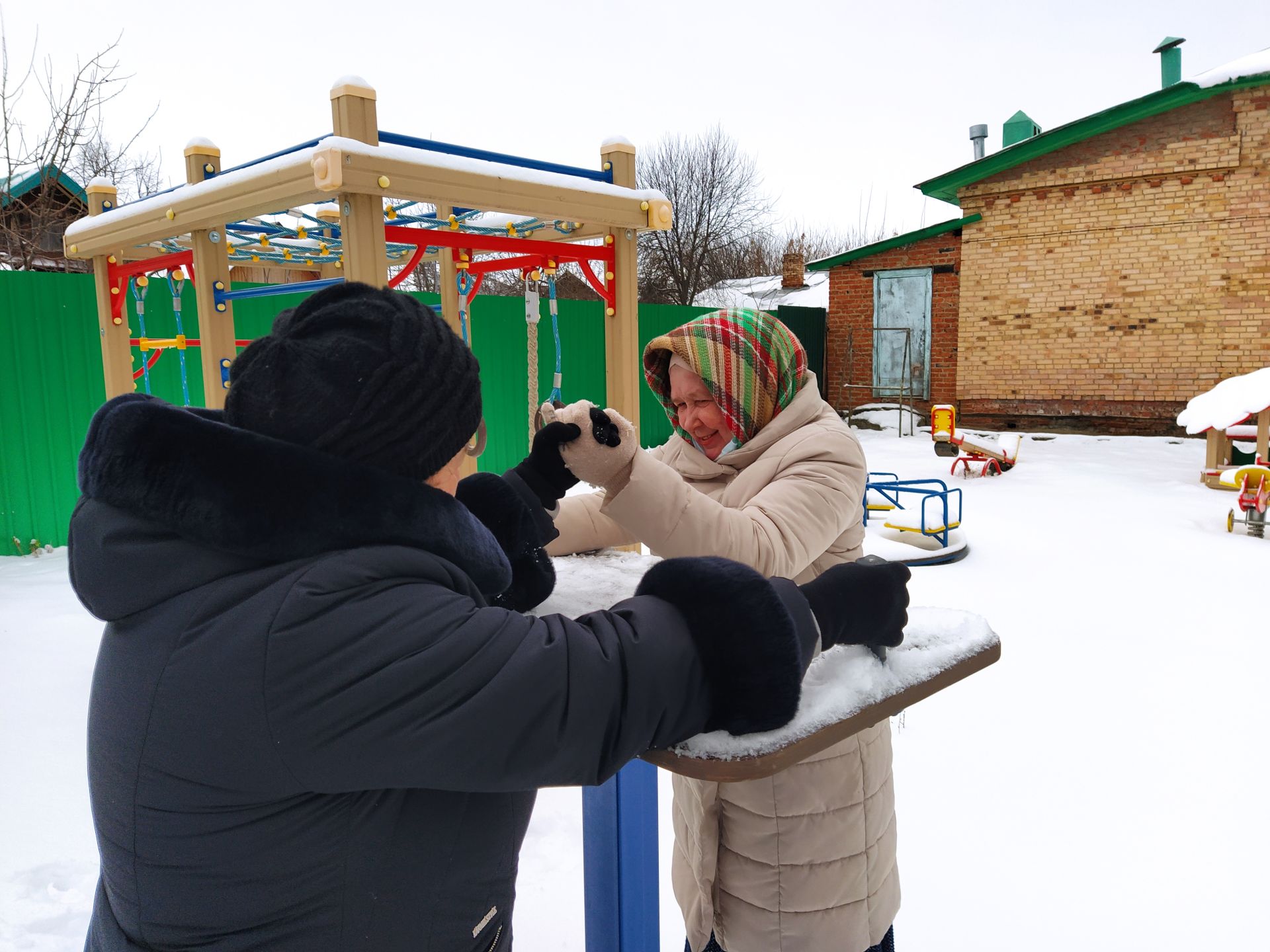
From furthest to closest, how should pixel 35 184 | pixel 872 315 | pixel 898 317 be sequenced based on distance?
pixel 872 315
pixel 898 317
pixel 35 184

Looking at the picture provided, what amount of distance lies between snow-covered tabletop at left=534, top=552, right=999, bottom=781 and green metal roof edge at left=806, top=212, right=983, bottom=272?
43.6ft

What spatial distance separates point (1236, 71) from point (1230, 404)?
5.65m

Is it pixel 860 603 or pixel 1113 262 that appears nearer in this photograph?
pixel 860 603

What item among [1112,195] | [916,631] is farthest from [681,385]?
[1112,195]

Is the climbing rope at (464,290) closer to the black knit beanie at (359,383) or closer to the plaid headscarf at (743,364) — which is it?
the plaid headscarf at (743,364)

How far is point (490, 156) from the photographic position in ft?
11.5

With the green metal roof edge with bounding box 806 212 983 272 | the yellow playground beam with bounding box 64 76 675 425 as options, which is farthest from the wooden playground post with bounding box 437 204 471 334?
the green metal roof edge with bounding box 806 212 983 272

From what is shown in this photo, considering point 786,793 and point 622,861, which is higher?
point 786,793

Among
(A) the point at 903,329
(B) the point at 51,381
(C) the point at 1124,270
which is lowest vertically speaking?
(B) the point at 51,381

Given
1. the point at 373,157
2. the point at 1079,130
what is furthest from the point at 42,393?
the point at 1079,130

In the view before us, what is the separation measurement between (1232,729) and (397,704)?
3.72 metres

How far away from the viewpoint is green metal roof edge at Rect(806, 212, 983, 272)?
13.3 meters

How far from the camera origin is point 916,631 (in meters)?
1.15

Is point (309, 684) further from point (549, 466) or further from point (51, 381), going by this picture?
point (51, 381)
